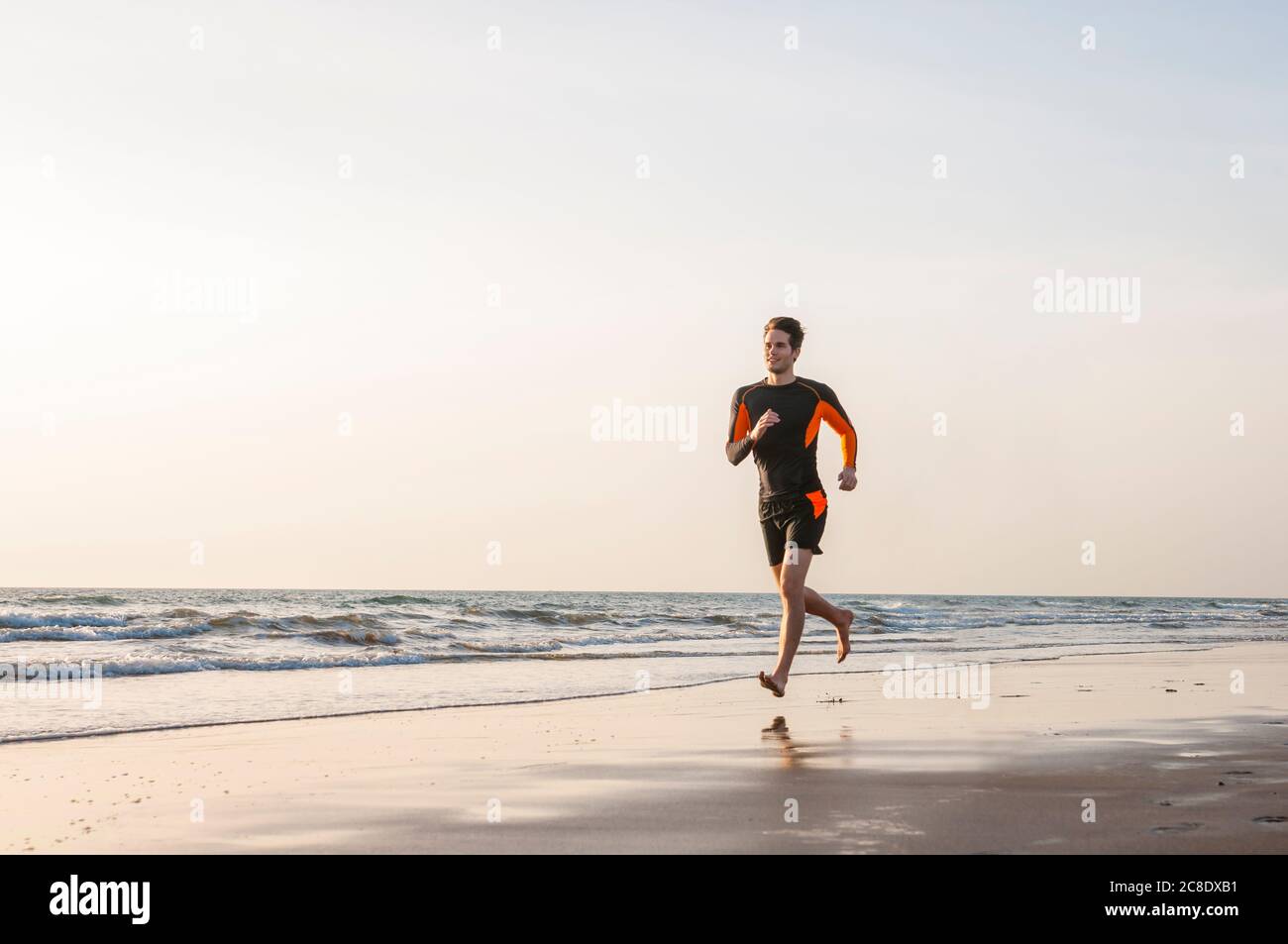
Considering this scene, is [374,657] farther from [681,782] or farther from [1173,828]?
[1173,828]

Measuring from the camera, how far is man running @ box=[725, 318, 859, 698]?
667 cm

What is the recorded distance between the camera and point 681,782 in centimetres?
456

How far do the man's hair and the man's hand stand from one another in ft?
1.51

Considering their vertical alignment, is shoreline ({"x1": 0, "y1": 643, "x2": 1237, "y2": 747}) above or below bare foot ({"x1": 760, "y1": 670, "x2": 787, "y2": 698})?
below

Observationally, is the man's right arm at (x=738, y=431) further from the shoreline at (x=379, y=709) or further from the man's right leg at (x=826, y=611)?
the shoreline at (x=379, y=709)

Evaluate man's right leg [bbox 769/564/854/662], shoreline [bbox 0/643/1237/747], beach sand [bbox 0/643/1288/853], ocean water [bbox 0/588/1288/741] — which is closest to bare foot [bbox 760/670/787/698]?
beach sand [bbox 0/643/1288/853]

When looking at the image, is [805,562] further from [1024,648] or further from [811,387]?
[1024,648]

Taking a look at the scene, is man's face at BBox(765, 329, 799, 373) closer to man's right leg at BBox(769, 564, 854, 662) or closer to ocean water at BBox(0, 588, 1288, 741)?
man's right leg at BBox(769, 564, 854, 662)

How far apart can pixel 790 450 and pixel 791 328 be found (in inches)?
28.0

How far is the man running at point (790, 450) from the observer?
6668 mm

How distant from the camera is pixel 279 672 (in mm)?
11500

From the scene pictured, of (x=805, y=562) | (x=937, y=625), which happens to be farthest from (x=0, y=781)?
(x=937, y=625)

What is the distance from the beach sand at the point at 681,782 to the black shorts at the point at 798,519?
105cm
